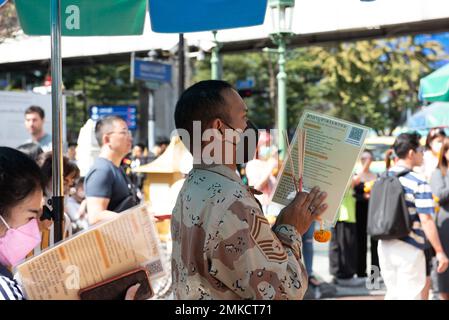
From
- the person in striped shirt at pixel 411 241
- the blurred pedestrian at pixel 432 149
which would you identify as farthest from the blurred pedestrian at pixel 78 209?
the blurred pedestrian at pixel 432 149

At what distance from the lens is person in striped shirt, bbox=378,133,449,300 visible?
19.2ft

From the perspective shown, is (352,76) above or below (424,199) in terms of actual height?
above

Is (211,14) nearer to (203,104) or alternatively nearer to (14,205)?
(203,104)

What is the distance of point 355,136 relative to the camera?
2471 millimetres

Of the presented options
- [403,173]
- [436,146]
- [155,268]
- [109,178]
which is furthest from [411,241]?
[155,268]

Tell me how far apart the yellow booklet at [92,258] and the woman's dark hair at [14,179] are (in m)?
0.19

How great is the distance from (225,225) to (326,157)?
1.64 feet

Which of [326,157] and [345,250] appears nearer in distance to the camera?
[326,157]

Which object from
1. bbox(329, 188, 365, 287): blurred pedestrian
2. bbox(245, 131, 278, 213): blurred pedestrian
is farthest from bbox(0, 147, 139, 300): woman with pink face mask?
bbox(329, 188, 365, 287): blurred pedestrian

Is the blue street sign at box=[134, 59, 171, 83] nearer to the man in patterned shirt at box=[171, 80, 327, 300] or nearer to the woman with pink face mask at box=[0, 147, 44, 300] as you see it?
the man in patterned shirt at box=[171, 80, 327, 300]

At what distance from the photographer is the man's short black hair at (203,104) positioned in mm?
2432

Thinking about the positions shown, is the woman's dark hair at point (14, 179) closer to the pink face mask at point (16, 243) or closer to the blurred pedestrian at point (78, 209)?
the pink face mask at point (16, 243)

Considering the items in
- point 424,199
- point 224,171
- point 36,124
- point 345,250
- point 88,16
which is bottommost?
point 345,250

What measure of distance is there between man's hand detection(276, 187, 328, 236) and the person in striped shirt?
359 cm
